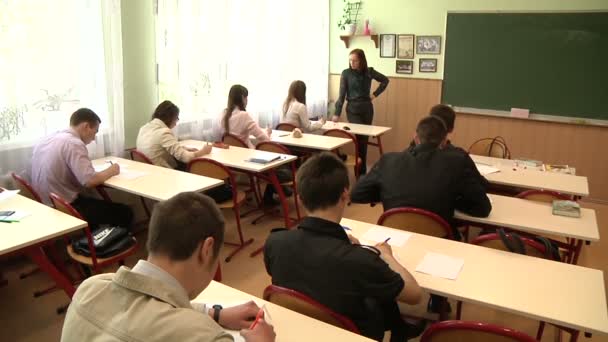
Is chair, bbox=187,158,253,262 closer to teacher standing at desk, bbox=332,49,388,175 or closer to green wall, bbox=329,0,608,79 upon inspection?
teacher standing at desk, bbox=332,49,388,175

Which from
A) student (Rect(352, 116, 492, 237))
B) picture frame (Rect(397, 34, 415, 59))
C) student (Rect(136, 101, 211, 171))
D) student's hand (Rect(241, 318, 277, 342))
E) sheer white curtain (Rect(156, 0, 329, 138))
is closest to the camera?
student's hand (Rect(241, 318, 277, 342))

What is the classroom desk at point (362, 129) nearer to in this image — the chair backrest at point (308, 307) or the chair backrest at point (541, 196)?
the chair backrest at point (541, 196)

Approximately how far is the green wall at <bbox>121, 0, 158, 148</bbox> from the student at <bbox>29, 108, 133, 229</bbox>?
98 cm

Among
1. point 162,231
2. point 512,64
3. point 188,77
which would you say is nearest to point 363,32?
point 512,64

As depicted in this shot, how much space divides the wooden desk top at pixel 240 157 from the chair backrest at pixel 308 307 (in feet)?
7.27

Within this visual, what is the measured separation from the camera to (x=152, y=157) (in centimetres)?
415

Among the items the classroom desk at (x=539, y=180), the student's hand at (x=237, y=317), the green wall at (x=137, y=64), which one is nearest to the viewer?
the student's hand at (x=237, y=317)

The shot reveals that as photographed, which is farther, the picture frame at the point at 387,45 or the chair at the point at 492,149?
the picture frame at the point at 387,45

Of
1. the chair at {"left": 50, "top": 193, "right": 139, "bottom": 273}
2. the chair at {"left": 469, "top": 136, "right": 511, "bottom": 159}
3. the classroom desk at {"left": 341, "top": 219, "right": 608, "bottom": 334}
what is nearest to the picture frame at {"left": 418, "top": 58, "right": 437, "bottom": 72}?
the chair at {"left": 469, "top": 136, "right": 511, "bottom": 159}

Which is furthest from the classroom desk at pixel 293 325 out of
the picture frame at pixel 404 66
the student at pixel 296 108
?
the picture frame at pixel 404 66

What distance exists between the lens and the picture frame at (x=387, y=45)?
6.87 m

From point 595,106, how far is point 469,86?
152cm

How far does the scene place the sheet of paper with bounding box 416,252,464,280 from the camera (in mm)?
2086

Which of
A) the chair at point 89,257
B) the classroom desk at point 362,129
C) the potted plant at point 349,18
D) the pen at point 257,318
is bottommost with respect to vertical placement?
the chair at point 89,257
